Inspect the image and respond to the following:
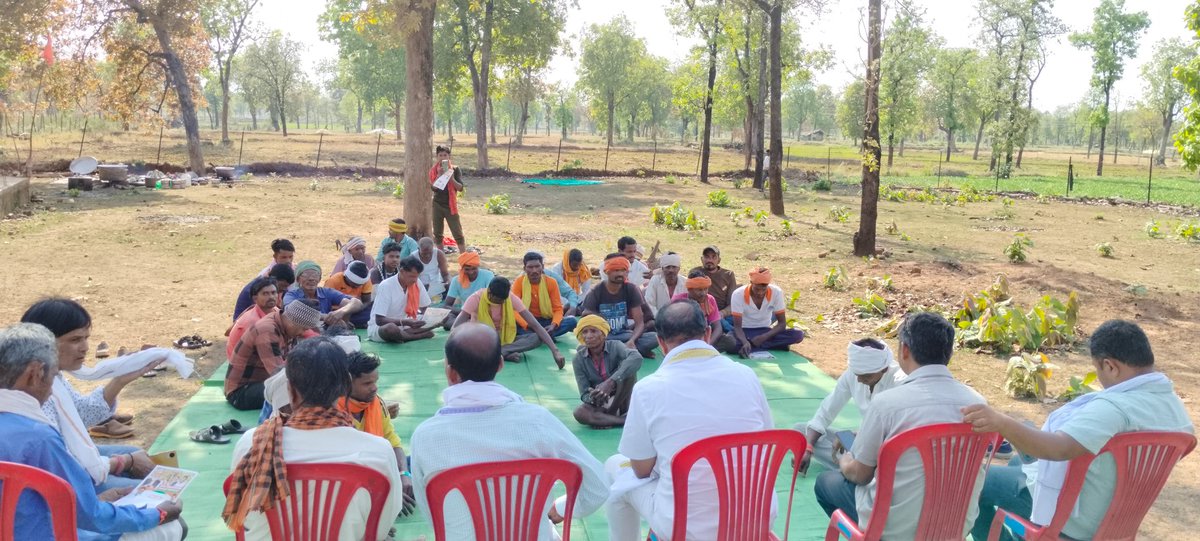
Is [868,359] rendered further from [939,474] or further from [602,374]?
[602,374]

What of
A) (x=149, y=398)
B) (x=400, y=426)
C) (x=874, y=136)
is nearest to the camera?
(x=400, y=426)

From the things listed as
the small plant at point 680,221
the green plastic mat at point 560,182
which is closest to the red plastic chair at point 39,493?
the small plant at point 680,221

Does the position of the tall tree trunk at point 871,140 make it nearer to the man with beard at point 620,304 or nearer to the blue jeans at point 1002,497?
the man with beard at point 620,304

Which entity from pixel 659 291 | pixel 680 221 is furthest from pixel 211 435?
pixel 680 221

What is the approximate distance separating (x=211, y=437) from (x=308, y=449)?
3071 millimetres

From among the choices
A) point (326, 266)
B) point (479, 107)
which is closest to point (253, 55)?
point (479, 107)

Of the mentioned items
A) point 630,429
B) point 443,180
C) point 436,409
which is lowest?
point 436,409

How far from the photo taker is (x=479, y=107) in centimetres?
3388

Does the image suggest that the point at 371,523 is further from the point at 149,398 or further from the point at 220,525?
the point at 149,398

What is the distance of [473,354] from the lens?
10.8ft

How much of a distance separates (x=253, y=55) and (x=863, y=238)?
65.5 meters

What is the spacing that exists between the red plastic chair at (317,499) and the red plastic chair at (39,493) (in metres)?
0.49

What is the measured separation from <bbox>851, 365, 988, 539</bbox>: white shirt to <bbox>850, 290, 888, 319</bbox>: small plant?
727 cm

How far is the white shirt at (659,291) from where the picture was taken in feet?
27.3
